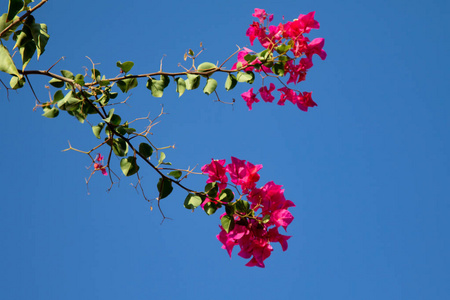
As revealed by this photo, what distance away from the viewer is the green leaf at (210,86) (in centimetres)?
170

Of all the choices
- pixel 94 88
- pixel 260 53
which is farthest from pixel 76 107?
Answer: pixel 260 53

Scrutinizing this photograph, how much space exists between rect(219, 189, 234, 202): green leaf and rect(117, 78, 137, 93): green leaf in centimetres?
47

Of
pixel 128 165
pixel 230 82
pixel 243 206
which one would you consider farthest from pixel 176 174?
pixel 230 82

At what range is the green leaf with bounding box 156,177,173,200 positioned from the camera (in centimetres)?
165

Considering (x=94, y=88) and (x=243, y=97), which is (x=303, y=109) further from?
Answer: (x=94, y=88)

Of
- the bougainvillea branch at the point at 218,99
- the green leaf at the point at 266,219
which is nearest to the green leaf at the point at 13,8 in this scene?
the bougainvillea branch at the point at 218,99

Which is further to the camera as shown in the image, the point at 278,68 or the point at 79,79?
the point at 278,68

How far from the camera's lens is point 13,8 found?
1291 mm

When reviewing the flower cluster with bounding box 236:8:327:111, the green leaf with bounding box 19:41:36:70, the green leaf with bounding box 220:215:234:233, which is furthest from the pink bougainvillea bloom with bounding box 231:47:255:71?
the green leaf with bounding box 19:41:36:70

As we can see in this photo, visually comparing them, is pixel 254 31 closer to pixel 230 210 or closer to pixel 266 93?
pixel 266 93

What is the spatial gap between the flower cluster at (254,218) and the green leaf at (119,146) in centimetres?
35

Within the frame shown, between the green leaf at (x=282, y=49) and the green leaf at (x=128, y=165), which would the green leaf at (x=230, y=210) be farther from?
the green leaf at (x=282, y=49)

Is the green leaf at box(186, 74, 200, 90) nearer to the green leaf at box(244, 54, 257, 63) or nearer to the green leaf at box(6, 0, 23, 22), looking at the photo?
the green leaf at box(244, 54, 257, 63)

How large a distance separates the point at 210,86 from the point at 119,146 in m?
0.37
